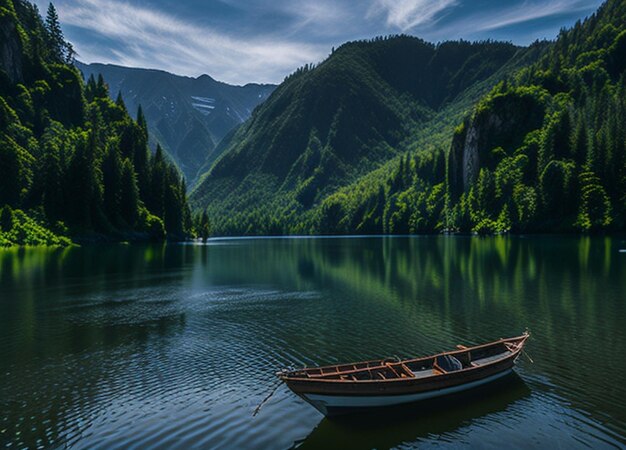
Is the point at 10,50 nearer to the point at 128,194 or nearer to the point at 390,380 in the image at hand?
the point at 128,194

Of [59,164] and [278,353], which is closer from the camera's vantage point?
[278,353]

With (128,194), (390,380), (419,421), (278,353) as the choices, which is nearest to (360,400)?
(390,380)

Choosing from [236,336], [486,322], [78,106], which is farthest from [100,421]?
[78,106]

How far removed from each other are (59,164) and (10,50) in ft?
198

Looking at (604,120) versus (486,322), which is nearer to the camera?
(486,322)

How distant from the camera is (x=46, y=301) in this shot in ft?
166

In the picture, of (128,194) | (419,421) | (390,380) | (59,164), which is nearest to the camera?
(419,421)

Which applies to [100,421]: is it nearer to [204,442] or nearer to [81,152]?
[204,442]

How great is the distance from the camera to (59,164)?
146m

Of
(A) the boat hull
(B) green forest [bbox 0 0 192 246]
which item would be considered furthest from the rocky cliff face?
(A) the boat hull

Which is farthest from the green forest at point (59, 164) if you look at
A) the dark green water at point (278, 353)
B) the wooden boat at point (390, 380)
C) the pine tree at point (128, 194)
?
the wooden boat at point (390, 380)

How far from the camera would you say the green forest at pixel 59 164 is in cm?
13462

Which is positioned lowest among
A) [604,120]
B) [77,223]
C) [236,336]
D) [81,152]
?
[236,336]

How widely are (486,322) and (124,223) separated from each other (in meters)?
157
